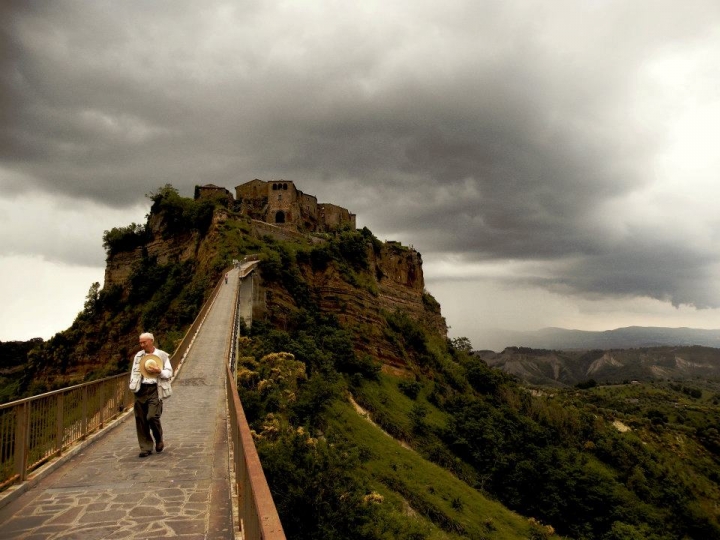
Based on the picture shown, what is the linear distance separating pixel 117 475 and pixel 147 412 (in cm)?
122

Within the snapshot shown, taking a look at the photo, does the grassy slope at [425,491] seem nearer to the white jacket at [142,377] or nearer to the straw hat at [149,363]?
the white jacket at [142,377]

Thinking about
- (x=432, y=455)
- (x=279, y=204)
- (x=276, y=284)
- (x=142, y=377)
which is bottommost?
(x=432, y=455)

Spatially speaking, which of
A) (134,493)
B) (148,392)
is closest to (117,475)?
(134,493)

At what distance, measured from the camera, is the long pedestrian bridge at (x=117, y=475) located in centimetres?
516

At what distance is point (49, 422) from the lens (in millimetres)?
7828

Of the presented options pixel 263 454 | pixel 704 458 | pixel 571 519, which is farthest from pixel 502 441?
pixel 704 458

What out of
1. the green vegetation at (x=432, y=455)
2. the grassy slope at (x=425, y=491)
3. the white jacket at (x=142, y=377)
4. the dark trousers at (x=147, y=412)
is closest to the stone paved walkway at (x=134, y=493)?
the dark trousers at (x=147, y=412)

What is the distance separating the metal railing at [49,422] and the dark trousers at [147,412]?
1324mm

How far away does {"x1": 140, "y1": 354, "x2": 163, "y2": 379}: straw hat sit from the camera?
8180 millimetres

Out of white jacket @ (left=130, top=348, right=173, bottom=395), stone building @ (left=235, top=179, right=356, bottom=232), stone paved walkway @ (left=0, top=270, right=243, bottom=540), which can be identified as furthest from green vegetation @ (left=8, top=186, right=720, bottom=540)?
stone building @ (left=235, top=179, right=356, bottom=232)

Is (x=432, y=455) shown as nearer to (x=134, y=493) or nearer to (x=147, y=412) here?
(x=147, y=412)

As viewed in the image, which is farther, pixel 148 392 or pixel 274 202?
pixel 274 202

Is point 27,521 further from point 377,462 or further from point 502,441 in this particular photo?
point 502,441

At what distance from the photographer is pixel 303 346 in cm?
3139
